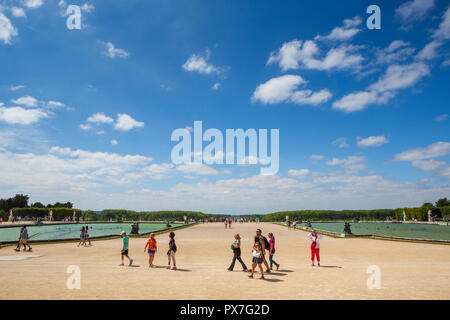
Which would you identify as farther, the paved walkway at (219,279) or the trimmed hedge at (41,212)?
the trimmed hedge at (41,212)

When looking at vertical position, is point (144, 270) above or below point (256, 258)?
below

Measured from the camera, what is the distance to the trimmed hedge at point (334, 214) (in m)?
98.8

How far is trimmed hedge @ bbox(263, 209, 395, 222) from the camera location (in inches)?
3888

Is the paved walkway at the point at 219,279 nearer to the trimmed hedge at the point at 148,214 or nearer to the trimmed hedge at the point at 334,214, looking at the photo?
the trimmed hedge at the point at 148,214

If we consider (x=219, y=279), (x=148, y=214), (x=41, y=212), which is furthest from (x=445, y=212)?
(x=41, y=212)

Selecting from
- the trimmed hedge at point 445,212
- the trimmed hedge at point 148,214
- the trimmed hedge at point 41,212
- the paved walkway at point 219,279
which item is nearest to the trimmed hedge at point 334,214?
the trimmed hedge at point 445,212

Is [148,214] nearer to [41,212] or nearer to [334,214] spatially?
[41,212]

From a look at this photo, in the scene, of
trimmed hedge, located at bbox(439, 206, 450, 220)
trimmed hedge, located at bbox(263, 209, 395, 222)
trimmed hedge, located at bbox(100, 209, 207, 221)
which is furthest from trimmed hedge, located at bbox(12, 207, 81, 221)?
trimmed hedge, located at bbox(439, 206, 450, 220)

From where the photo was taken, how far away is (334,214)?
4035 inches

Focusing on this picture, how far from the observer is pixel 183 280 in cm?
956
